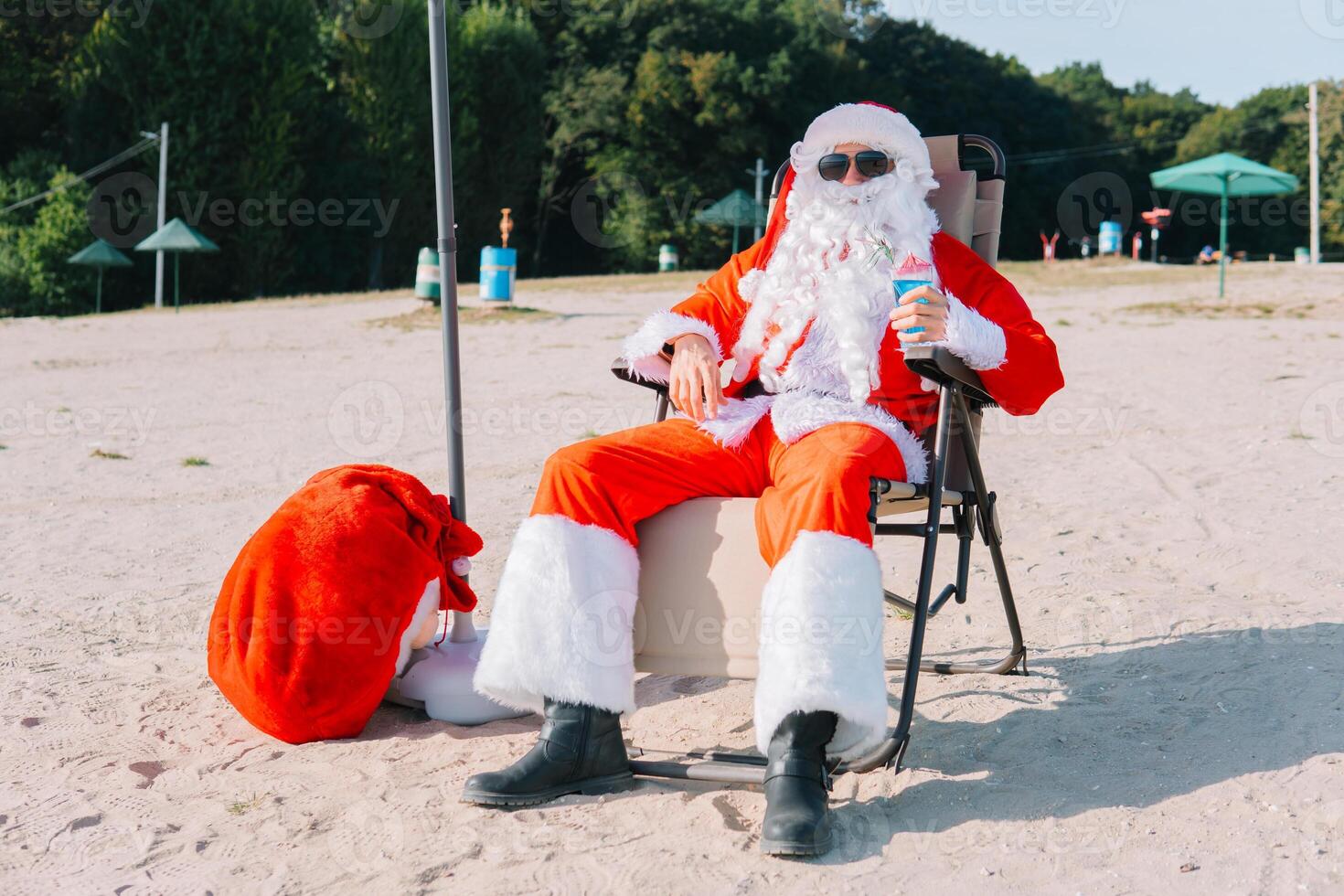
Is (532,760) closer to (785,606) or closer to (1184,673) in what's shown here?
(785,606)

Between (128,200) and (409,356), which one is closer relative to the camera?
(409,356)

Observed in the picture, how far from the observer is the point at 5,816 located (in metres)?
2.56

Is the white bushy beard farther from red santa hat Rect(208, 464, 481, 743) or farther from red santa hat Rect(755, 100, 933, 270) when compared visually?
red santa hat Rect(208, 464, 481, 743)

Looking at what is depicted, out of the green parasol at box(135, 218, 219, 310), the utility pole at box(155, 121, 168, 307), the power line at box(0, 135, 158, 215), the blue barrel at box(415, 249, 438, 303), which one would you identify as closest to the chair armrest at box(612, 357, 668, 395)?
the blue barrel at box(415, 249, 438, 303)

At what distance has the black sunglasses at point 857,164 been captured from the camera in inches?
134

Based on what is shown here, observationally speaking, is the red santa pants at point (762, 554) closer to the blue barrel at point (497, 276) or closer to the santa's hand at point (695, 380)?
the santa's hand at point (695, 380)

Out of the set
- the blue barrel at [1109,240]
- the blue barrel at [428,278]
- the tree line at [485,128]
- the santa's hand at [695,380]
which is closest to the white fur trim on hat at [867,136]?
the santa's hand at [695,380]

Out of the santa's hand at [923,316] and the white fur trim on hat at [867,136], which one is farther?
the white fur trim on hat at [867,136]

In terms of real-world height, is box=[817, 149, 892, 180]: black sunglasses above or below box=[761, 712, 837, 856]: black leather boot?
above

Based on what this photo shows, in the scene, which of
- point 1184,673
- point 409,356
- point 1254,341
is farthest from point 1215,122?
point 1184,673

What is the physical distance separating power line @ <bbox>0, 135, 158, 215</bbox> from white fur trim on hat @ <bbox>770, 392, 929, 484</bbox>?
25008mm

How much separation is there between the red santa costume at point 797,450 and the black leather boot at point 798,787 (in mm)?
42

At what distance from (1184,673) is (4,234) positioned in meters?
26.5

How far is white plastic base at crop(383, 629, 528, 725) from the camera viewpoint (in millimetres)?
3186
